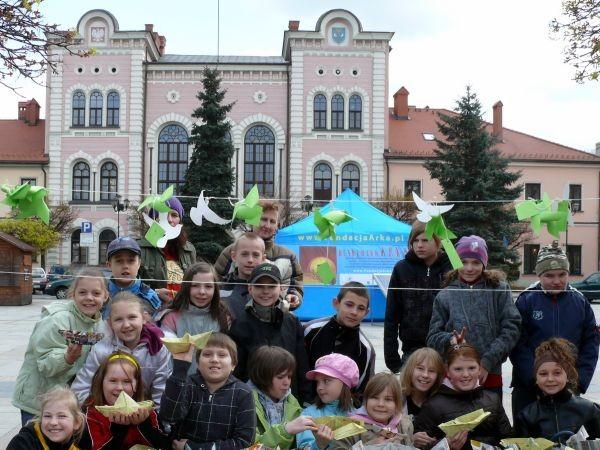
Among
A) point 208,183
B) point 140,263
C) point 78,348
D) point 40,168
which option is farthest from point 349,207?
point 40,168

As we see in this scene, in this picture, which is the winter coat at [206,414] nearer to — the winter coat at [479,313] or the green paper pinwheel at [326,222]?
the winter coat at [479,313]

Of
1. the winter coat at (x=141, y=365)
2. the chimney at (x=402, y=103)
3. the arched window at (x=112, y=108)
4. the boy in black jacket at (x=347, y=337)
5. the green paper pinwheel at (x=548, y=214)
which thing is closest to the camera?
the winter coat at (x=141, y=365)

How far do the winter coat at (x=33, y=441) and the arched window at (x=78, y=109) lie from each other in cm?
3700

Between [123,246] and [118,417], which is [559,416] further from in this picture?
[123,246]

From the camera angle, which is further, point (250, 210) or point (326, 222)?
point (326, 222)

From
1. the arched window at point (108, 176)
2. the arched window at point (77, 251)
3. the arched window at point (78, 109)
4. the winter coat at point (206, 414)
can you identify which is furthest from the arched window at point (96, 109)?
the winter coat at point (206, 414)

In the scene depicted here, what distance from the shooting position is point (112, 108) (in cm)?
3853

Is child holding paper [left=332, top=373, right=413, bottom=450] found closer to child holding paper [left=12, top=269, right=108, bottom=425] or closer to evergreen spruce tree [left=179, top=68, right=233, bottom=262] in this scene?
child holding paper [left=12, top=269, right=108, bottom=425]

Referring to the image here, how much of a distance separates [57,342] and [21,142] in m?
39.8

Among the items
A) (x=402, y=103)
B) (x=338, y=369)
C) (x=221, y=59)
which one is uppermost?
(x=221, y=59)

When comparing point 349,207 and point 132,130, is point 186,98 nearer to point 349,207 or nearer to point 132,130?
point 132,130

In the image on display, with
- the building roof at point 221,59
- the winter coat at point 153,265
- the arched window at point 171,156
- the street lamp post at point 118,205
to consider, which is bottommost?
the winter coat at point 153,265

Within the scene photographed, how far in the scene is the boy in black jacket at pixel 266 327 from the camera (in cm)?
420

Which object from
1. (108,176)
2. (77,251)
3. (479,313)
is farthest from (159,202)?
(108,176)
